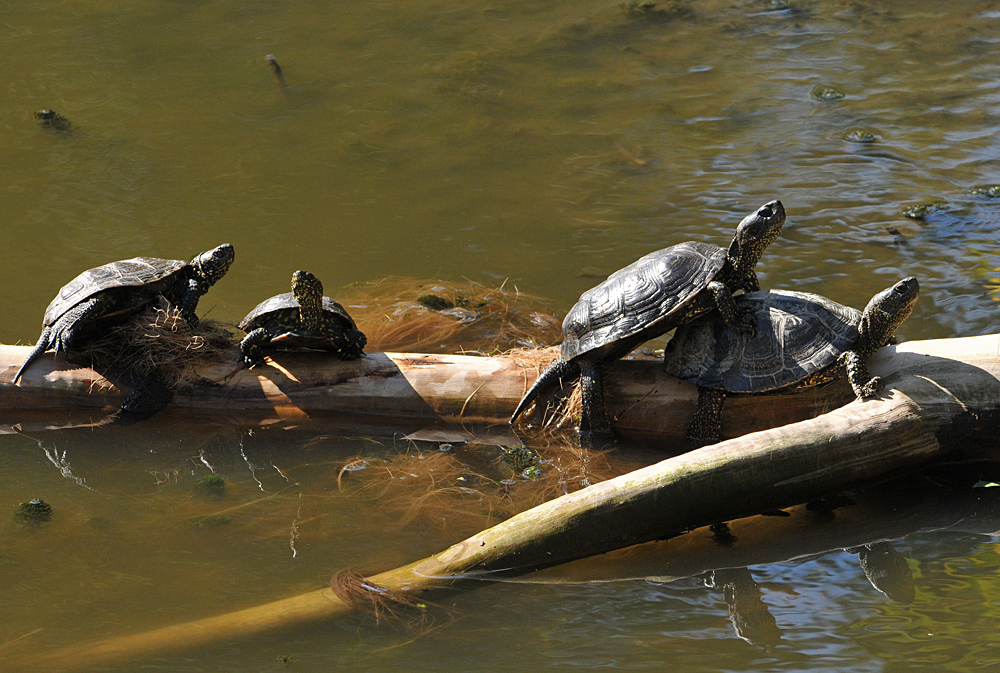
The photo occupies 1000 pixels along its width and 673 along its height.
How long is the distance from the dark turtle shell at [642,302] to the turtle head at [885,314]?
738 mm

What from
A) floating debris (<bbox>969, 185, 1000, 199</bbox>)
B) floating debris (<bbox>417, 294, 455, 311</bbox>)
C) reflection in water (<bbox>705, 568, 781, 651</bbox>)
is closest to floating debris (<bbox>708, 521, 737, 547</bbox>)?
reflection in water (<bbox>705, 568, 781, 651</bbox>)

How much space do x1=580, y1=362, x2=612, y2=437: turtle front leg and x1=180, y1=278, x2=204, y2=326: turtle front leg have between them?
7.52 ft

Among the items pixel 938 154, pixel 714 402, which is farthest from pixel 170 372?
pixel 938 154

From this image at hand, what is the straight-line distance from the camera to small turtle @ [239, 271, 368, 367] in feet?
14.6

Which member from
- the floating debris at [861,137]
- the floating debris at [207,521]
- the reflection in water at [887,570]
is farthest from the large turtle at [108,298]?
the floating debris at [861,137]

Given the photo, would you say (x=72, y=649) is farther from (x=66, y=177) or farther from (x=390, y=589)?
(x=66, y=177)

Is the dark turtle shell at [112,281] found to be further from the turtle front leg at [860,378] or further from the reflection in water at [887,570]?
the reflection in water at [887,570]

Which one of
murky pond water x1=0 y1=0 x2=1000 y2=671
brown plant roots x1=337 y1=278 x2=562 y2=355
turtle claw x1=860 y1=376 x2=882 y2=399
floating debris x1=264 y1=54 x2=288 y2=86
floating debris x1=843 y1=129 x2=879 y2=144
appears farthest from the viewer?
floating debris x1=264 y1=54 x2=288 y2=86

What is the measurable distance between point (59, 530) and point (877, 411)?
3785mm

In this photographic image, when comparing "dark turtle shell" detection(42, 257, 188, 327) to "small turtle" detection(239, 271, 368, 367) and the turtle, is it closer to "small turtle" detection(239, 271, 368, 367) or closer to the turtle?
"small turtle" detection(239, 271, 368, 367)

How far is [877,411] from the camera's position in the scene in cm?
378

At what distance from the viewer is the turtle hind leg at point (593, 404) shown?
4.37 metres

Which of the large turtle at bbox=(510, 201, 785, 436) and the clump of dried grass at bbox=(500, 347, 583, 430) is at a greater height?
the large turtle at bbox=(510, 201, 785, 436)

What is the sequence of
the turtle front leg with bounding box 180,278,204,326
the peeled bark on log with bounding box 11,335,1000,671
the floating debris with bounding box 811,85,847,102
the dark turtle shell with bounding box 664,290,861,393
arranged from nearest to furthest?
the peeled bark on log with bounding box 11,335,1000,671 < the dark turtle shell with bounding box 664,290,861,393 < the turtle front leg with bounding box 180,278,204,326 < the floating debris with bounding box 811,85,847,102
